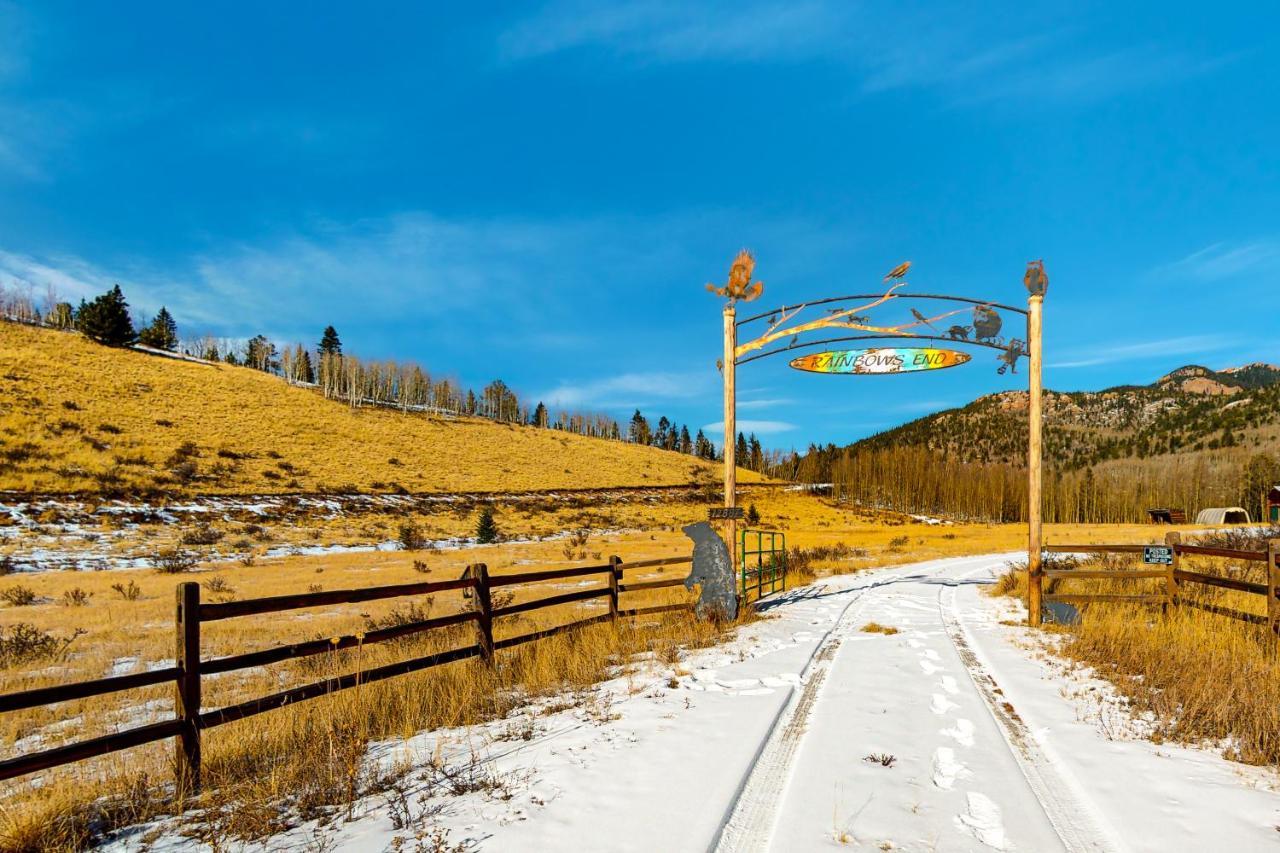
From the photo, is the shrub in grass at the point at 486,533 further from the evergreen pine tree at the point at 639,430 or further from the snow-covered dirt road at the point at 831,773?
the evergreen pine tree at the point at 639,430

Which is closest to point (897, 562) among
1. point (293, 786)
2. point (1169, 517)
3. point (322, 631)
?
point (322, 631)

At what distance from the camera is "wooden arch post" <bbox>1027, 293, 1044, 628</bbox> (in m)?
10.6

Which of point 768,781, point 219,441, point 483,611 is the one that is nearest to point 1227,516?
point 483,611

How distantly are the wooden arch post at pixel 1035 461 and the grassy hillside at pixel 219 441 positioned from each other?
47.3m

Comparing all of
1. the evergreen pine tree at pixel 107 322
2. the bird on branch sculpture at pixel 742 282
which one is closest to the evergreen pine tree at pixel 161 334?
the evergreen pine tree at pixel 107 322

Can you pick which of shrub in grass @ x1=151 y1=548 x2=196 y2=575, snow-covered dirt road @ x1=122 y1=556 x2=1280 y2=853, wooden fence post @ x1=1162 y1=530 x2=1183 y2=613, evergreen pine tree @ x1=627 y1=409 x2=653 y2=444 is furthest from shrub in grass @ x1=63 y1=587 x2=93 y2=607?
evergreen pine tree @ x1=627 y1=409 x2=653 y2=444

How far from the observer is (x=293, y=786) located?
433cm

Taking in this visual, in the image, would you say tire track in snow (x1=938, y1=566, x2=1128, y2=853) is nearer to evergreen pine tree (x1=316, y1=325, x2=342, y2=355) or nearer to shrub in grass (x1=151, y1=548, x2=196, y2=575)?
shrub in grass (x1=151, y1=548, x2=196, y2=575)

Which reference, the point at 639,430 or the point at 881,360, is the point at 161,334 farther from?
the point at 881,360

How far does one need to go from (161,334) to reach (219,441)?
8283cm

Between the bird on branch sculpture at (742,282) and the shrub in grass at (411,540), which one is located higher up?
the bird on branch sculpture at (742,282)

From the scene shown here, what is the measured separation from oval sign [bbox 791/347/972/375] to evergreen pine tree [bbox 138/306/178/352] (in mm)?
137574

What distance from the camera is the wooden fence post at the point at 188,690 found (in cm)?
458

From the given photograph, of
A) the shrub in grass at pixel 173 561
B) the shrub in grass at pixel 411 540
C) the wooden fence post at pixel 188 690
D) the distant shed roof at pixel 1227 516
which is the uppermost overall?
the wooden fence post at pixel 188 690
